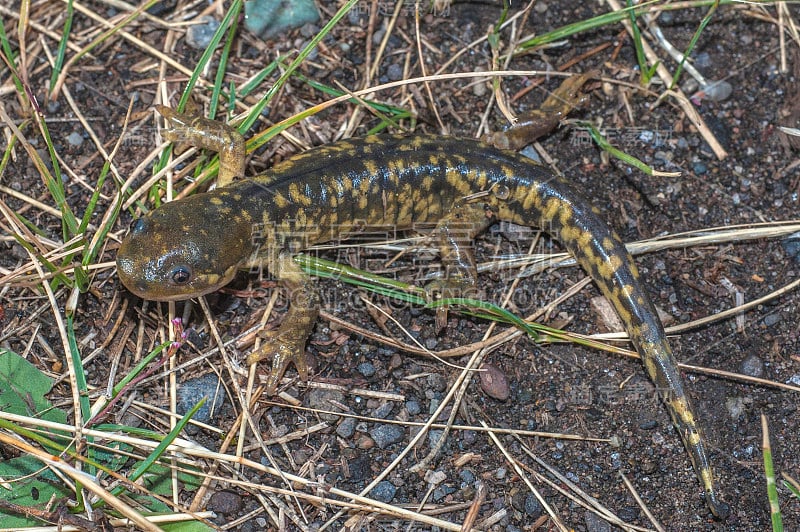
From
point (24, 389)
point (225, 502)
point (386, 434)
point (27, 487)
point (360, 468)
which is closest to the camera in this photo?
point (27, 487)

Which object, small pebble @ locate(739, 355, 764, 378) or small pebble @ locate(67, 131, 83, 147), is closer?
small pebble @ locate(739, 355, 764, 378)

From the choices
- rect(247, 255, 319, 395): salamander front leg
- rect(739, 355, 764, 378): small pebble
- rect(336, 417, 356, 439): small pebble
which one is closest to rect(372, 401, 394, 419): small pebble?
rect(336, 417, 356, 439): small pebble

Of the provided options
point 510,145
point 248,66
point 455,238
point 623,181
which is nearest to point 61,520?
point 455,238

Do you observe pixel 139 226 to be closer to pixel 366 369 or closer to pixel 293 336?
pixel 293 336

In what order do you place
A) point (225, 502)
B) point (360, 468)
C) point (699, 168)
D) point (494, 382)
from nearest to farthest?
point (225, 502) → point (360, 468) → point (494, 382) → point (699, 168)

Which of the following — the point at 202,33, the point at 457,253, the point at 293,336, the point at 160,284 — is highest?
the point at 202,33

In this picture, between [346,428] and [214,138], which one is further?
[214,138]

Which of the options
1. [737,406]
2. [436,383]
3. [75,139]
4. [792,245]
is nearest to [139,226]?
[75,139]

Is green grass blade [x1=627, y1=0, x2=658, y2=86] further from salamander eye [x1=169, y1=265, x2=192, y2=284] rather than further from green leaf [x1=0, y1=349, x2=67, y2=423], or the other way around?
green leaf [x1=0, y1=349, x2=67, y2=423]

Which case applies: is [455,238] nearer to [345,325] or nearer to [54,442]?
[345,325]
